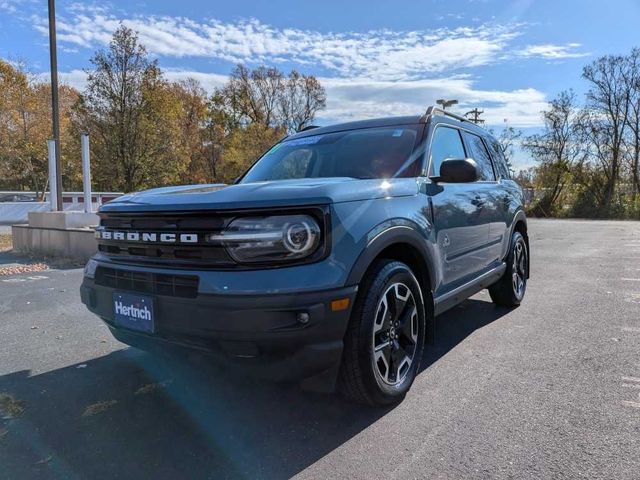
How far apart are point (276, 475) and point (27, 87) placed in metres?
29.4

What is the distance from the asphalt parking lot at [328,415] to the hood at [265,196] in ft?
2.94

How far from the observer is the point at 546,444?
2693 mm

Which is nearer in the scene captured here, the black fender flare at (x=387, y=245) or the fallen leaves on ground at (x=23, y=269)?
the black fender flare at (x=387, y=245)

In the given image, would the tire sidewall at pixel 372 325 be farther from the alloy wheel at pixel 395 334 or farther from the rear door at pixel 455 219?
the rear door at pixel 455 219

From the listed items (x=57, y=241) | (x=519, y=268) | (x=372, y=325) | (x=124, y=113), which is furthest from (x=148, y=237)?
(x=124, y=113)

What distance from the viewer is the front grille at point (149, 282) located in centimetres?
262

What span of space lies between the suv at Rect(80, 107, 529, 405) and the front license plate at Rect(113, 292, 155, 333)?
11mm

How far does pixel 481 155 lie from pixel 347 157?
189 centimetres

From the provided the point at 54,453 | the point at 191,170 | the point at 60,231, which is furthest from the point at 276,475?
the point at 191,170

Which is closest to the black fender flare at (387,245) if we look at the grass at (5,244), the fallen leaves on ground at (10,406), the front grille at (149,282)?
the front grille at (149,282)

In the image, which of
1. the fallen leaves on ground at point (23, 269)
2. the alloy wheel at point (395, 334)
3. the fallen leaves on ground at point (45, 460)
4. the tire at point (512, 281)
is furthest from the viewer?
the fallen leaves on ground at point (23, 269)

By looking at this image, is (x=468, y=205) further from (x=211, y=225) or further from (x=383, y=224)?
(x=211, y=225)

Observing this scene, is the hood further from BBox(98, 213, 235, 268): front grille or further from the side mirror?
the side mirror

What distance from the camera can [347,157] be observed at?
395 centimetres
